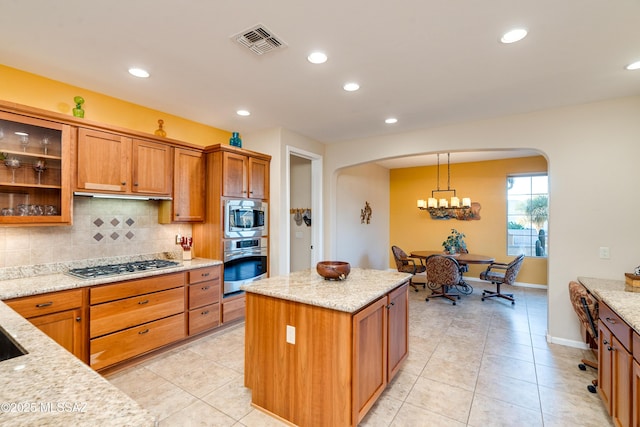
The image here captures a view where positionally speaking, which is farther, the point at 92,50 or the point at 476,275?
the point at 476,275

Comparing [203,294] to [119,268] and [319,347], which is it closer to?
[119,268]

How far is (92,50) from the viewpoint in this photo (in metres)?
2.29

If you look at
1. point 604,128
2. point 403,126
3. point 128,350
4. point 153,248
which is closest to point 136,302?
point 128,350

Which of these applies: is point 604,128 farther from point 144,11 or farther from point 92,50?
point 92,50

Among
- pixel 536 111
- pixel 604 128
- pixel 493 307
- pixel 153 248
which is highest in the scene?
pixel 536 111

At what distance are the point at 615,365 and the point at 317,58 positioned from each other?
2995mm

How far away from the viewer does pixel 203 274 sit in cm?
342

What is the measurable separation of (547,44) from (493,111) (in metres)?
1.44

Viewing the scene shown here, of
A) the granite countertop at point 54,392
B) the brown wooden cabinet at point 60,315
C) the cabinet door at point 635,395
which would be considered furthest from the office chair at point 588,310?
the brown wooden cabinet at point 60,315

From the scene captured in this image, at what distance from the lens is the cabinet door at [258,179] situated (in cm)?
401

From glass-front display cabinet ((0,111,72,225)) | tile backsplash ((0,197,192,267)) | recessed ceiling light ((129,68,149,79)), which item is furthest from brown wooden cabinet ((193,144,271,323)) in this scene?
glass-front display cabinet ((0,111,72,225))

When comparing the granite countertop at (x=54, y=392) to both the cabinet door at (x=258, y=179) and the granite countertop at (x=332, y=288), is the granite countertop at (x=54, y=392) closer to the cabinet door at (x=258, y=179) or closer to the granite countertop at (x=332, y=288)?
the granite countertop at (x=332, y=288)

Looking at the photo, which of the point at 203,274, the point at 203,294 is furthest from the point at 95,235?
the point at 203,294

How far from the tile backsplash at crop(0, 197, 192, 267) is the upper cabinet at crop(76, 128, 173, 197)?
34cm
